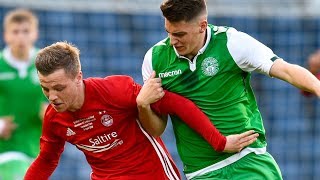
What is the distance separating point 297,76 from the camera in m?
5.57

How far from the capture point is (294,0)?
13945mm

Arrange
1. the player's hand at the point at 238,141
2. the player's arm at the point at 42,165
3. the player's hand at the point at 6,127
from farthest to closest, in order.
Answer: the player's hand at the point at 6,127, the player's arm at the point at 42,165, the player's hand at the point at 238,141

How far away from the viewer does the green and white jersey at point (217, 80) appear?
580cm

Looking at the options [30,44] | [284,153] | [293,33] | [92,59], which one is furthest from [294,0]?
[30,44]

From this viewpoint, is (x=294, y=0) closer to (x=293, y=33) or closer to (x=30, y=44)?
(x=293, y=33)

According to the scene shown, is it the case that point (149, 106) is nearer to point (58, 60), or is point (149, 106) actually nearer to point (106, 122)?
point (106, 122)

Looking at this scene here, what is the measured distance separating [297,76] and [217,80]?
1.78 ft

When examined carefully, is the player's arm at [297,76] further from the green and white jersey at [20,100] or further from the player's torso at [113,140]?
the green and white jersey at [20,100]

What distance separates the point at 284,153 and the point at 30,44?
18.3 ft

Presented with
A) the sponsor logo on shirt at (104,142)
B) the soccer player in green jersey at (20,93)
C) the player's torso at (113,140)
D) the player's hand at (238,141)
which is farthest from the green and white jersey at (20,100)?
the player's hand at (238,141)

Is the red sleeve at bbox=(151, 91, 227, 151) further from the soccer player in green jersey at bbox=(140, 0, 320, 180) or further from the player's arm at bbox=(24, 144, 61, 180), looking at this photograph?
the player's arm at bbox=(24, 144, 61, 180)

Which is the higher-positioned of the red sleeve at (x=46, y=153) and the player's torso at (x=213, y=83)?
the player's torso at (x=213, y=83)

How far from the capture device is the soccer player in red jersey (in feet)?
18.8

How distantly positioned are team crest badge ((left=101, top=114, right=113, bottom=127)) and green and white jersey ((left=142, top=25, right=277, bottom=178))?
1.30ft
